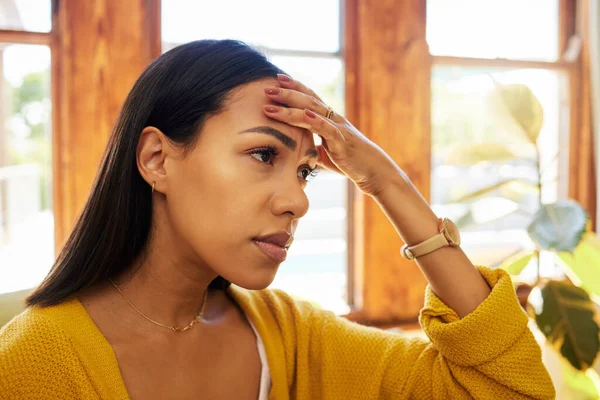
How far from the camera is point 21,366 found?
854 mm

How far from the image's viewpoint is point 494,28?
8.69 feet

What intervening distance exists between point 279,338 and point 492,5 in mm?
2128

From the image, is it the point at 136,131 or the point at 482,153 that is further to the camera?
the point at 482,153

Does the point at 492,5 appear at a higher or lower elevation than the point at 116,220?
higher

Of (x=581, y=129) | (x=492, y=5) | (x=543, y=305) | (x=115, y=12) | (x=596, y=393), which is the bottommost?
(x=596, y=393)

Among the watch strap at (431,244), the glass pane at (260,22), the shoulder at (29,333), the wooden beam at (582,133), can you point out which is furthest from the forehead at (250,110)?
the wooden beam at (582,133)

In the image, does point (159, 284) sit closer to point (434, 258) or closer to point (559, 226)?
point (434, 258)

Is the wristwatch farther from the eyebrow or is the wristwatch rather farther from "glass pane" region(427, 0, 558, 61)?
"glass pane" region(427, 0, 558, 61)

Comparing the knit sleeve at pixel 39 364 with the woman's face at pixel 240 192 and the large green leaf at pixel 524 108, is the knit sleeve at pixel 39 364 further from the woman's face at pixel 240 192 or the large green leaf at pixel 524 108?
the large green leaf at pixel 524 108

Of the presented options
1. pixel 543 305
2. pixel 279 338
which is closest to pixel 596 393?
pixel 543 305

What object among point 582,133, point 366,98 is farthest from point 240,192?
point 582,133

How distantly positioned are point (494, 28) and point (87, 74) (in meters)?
1.89

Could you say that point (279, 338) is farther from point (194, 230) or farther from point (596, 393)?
point (596, 393)

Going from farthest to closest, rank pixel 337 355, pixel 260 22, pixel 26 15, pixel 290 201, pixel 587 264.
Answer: pixel 260 22 < pixel 587 264 < pixel 26 15 < pixel 337 355 < pixel 290 201
